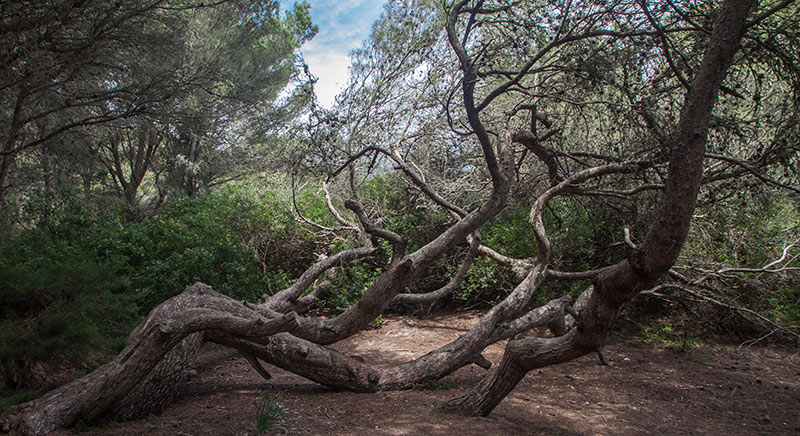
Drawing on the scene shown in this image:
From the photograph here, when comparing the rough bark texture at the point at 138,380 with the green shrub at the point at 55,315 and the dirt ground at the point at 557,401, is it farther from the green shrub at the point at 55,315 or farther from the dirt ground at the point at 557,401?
the green shrub at the point at 55,315

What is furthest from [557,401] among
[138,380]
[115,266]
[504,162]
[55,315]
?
[115,266]

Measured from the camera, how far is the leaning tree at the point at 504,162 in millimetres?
3244

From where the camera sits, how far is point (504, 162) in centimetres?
523

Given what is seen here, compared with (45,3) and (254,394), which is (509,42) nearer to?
(254,394)

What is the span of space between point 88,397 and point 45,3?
4106mm

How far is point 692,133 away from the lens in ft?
9.48

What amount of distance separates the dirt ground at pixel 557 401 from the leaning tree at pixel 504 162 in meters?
0.28

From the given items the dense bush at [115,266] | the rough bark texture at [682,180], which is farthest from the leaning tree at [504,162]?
the dense bush at [115,266]

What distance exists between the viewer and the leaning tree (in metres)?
3.24

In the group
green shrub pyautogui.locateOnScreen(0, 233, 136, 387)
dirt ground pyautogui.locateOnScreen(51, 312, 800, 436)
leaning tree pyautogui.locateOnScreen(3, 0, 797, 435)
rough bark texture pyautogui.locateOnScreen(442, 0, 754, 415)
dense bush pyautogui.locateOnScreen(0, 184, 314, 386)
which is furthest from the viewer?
dense bush pyautogui.locateOnScreen(0, 184, 314, 386)

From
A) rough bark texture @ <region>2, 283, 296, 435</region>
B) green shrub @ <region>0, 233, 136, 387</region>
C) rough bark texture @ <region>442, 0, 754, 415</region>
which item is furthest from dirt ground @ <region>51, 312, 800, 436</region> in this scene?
rough bark texture @ <region>442, 0, 754, 415</region>

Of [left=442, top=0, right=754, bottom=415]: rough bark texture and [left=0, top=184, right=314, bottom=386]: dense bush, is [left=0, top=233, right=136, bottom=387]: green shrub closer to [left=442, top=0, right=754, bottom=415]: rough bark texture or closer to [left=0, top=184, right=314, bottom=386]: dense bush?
[left=0, top=184, right=314, bottom=386]: dense bush

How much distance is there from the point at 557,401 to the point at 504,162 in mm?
2487

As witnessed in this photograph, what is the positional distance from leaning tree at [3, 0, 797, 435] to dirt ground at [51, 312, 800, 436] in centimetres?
28
